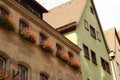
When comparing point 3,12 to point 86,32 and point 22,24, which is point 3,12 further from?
point 86,32

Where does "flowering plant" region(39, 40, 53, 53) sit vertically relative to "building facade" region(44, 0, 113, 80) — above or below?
below

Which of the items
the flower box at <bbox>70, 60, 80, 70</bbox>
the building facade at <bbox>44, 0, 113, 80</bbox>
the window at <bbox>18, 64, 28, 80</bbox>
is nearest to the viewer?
the window at <bbox>18, 64, 28, 80</bbox>

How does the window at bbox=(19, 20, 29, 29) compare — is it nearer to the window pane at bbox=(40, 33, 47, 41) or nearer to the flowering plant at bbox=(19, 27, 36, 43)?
the flowering plant at bbox=(19, 27, 36, 43)

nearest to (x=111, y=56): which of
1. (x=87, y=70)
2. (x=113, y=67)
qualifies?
(x=113, y=67)

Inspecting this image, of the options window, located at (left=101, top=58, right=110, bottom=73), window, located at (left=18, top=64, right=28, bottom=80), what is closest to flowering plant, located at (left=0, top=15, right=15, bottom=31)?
window, located at (left=18, top=64, right=28, bottom=80)

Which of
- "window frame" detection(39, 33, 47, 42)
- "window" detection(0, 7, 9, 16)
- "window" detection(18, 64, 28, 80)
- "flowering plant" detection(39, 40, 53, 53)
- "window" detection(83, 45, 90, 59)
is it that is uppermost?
"window" detection(83, 45, 90, 59)

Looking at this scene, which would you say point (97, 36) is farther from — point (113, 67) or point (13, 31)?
point (13, 31)

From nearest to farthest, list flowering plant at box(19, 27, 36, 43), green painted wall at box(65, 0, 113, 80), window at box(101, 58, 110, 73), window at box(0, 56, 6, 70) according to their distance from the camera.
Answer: window at box(0, 56, 6, 70), flowering plant at box(19, 27, 36, 43), green painted wall at box(65, 0, 113, 80), window at box(101, 58, 110, 73)

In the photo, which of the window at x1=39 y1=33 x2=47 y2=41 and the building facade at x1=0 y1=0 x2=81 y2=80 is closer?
the building facade at x1=0 y1=0 x2=81 y2=80

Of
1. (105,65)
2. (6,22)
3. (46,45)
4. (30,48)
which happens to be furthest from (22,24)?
(105,65)

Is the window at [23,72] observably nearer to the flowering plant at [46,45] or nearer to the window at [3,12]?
the flowering plant at [46,45]

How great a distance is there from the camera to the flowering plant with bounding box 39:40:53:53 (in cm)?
2345

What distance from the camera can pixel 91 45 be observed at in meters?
32.8

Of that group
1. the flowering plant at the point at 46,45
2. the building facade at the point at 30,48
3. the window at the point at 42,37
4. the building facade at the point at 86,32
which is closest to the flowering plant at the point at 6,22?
the building facade at the point at 30,48
